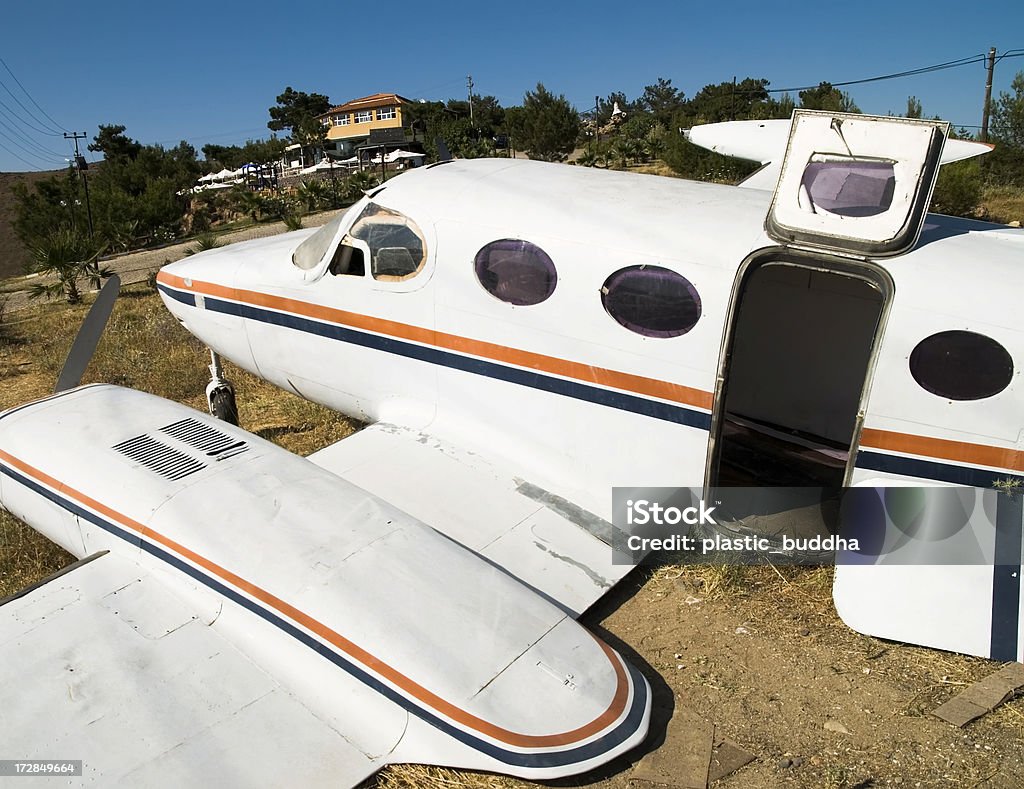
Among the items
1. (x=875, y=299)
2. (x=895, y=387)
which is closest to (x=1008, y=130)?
(x=875, y=299)

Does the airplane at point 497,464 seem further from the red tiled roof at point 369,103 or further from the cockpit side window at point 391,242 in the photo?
the red tiled roof at point 369,103

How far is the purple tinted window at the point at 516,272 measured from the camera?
17.9 ft

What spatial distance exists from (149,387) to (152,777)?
8211mm

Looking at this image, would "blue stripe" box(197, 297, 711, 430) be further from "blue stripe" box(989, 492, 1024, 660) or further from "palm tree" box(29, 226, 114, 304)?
"palm tree" box(29, 226, 114, 304)

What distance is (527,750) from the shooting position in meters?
3.34

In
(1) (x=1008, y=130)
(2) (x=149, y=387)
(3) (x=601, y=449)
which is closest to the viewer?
(3) (x=601, y=449)

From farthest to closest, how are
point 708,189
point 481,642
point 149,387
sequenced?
point 149,387 < point 708,189 < point 481,642

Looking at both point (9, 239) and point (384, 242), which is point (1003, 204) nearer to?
point (384, 242)

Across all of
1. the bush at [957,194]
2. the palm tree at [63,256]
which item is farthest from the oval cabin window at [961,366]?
the bush at [957,194]

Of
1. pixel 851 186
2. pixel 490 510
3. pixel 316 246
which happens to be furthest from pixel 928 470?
pixel 316 246

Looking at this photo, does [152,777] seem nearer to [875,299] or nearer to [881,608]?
[881,608]

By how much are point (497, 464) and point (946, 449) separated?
10.5 ft

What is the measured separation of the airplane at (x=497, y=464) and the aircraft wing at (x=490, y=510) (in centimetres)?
3

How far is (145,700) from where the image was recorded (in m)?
3.71
